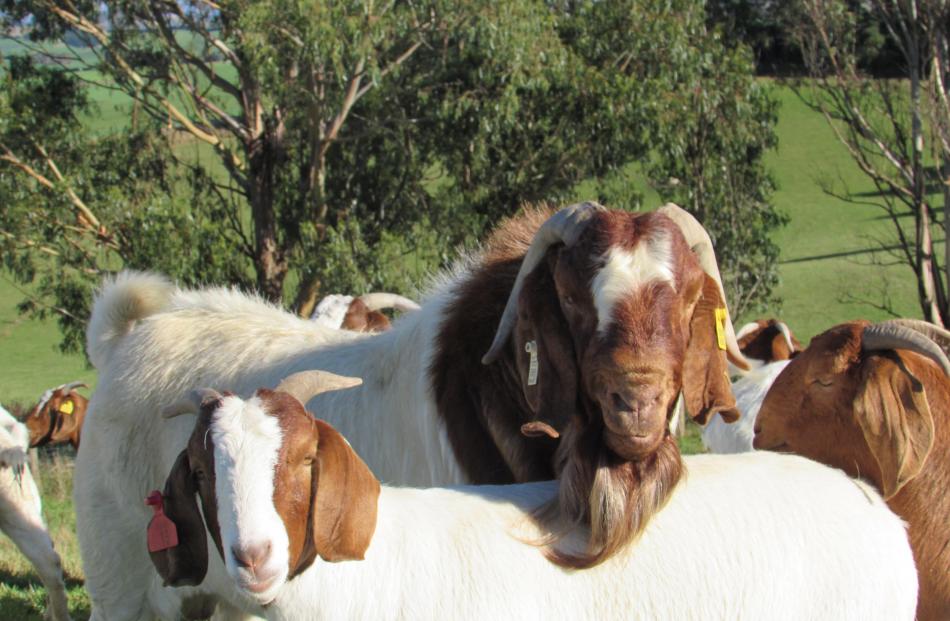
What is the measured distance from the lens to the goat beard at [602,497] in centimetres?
368

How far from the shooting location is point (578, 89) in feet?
51.8

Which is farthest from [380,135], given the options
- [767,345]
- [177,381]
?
[177,381]

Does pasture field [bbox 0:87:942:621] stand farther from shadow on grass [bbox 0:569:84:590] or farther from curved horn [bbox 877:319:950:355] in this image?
curved horn [bbox 877:319:950:355]

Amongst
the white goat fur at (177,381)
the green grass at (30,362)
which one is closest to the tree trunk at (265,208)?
the green grass at (30,362)

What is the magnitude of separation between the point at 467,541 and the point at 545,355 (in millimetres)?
727

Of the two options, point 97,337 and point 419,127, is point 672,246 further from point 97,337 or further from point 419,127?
point 419,127

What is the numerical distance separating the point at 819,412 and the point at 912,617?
962mm

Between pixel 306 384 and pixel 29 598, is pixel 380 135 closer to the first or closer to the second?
pixel 29 598

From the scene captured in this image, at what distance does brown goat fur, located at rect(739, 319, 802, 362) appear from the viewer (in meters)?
9.00

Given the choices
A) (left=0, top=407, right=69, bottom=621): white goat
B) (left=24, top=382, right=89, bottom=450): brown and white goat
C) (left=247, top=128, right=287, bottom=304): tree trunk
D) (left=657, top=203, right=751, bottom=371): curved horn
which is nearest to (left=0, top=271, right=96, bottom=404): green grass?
(left=247, top=128, right=287, bottom=304): tree trunk

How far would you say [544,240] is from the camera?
13.5ft

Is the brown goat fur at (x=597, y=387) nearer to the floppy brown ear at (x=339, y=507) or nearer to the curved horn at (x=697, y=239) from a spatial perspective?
the curved horn at (x=697, y=239)

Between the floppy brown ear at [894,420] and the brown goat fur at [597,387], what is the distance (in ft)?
2.13

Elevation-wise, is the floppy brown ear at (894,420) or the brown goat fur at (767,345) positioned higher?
the floppy brown ear at (894,420)
